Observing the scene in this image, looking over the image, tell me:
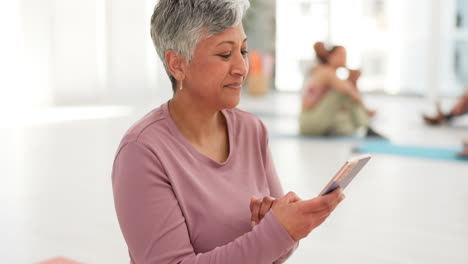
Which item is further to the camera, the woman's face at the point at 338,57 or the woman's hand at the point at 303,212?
the woman's face at the point at 338,57

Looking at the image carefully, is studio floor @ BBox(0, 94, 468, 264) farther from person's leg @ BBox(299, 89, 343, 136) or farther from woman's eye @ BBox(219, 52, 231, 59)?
woman's eye @ BBox(219, 52, 231, 59)

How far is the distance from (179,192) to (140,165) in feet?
0.37

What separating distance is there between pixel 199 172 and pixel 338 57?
548cm

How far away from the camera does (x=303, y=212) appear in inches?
53.7

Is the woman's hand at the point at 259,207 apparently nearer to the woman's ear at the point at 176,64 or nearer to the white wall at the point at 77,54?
the woman's ear at the point at 176,64

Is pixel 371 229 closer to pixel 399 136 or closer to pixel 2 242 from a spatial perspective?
pixel 2 242

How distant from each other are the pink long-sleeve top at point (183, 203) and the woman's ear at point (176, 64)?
0.34 feet

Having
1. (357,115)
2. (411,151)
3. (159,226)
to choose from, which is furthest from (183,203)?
(357,115)

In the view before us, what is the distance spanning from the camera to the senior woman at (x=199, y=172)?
55.1 inches

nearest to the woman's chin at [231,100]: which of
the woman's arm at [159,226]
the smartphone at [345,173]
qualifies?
the woman's arm at [159,226]

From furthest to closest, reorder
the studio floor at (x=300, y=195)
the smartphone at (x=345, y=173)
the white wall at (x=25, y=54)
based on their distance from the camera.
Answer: the white wall at (x=25, y=54)
the studio floor at (x=300, y=195)
the smartphone at (x=345, y=173)

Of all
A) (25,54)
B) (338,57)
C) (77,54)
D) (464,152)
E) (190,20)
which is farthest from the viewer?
(77,54)

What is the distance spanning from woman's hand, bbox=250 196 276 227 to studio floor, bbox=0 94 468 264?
5.27 ft

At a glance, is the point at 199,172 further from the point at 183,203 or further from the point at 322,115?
the point at 322,115
